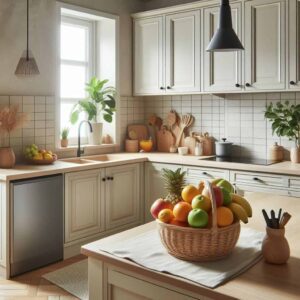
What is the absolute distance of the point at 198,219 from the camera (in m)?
1.32

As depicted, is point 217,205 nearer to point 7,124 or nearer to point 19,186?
point 19,186

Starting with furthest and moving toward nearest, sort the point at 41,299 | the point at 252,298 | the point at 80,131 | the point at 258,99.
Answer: the point at 80,131 → the point at 258,99 → the point at 41,299 → the point at 252,298

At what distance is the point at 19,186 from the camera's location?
10.9ft

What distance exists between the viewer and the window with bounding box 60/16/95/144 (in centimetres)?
459

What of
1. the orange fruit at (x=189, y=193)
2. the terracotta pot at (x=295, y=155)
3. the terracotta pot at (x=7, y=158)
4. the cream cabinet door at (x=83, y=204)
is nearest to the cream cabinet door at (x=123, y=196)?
the cream cabinet door at (x=83, y=204)

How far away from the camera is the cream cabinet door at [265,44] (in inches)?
149

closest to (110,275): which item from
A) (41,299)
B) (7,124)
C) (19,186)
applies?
(41,299)

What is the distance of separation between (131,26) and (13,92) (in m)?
1.73

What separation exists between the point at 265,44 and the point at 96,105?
197 cm

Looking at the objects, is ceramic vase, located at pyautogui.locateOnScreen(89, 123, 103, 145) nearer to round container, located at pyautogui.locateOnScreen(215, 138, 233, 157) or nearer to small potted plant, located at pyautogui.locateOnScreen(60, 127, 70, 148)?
small potted plant, located at pyautogui.locateOnScreen(60, 127, 70, 148)

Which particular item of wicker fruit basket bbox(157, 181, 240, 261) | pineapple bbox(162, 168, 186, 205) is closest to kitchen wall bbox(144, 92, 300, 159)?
pineapple bbox(162, 168, 186, 205)

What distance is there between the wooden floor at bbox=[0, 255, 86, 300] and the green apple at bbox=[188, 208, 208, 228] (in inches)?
78.6

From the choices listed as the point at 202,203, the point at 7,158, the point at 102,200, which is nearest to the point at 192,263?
the point at 202,203

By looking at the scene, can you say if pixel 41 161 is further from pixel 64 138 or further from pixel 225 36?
pixel 225 36
